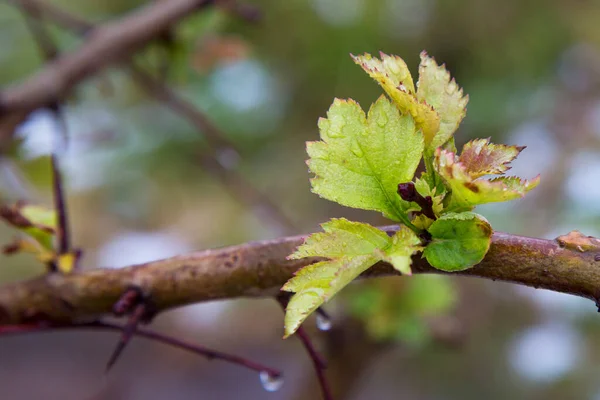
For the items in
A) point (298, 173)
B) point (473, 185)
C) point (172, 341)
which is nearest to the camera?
point (473, 185)

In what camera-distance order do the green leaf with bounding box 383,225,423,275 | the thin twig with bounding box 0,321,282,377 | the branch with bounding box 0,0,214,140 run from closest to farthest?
the green leaf with bounding box 383,225,423,275 → the thin twig with bounding box 0,321,282,377 → the branch with bounding box 0,0,214,140

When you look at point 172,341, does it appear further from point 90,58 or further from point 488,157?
point 90,58

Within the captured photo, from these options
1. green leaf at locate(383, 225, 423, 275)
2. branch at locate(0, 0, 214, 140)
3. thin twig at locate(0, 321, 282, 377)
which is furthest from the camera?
branch at locate(0, 0, 214, 140)

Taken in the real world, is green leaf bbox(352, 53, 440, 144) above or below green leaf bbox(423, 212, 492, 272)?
above

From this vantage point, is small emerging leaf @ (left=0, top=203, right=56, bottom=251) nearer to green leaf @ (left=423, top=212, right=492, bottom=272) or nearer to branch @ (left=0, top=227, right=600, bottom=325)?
branch @ (left=0, top=227, right=600, bottom=325)

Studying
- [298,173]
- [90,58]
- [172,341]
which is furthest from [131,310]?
[298,173]

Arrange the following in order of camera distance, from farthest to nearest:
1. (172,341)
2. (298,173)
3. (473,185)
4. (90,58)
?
(298,173)
(90,58)
(172,341)
(473,185)

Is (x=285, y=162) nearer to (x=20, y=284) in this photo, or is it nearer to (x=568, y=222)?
(x=568, y=222)

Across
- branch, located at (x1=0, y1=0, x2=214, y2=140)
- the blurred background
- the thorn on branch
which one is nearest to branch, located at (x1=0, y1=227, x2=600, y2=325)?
the thorn on branch

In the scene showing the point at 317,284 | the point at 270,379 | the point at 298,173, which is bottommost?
the point at 298,173
